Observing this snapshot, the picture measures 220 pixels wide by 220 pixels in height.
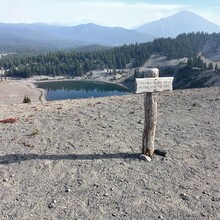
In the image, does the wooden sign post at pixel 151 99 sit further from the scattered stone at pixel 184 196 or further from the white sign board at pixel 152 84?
the scattered stone at pixel 184 196

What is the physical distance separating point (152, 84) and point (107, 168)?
489cm

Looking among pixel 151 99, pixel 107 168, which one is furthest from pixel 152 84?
pixel 107 168

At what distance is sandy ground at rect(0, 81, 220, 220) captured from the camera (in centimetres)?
1402

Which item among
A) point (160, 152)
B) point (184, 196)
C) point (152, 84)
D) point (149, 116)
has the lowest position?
point (184, 196)

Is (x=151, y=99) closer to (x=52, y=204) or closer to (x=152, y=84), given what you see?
(x=152, y=84)

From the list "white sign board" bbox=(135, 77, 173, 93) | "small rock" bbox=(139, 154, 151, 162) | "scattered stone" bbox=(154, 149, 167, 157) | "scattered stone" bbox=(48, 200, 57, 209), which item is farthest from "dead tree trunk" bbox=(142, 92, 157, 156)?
"scattered stone" bbox=(48, 200, 57, 209)

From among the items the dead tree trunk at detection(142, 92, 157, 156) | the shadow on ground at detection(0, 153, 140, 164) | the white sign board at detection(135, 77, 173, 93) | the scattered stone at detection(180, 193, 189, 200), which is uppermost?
the white sign board at detection(135, 77, 173, 93)

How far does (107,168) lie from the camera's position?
17250mm

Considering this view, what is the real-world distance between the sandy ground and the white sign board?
3.68 meters

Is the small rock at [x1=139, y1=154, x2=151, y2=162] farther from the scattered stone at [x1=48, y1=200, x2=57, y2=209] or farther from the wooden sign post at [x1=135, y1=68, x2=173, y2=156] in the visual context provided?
the scattered stone at [x1=48, y1=200, x2=57, y2=209]

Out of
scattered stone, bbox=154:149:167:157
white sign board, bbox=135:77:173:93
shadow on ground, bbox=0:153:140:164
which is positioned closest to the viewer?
white sign board, bbox=135:77:173:93

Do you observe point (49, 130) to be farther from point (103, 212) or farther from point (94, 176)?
point (103, 212)

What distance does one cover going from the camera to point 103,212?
1374cm

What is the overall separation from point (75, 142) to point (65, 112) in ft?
26.1
